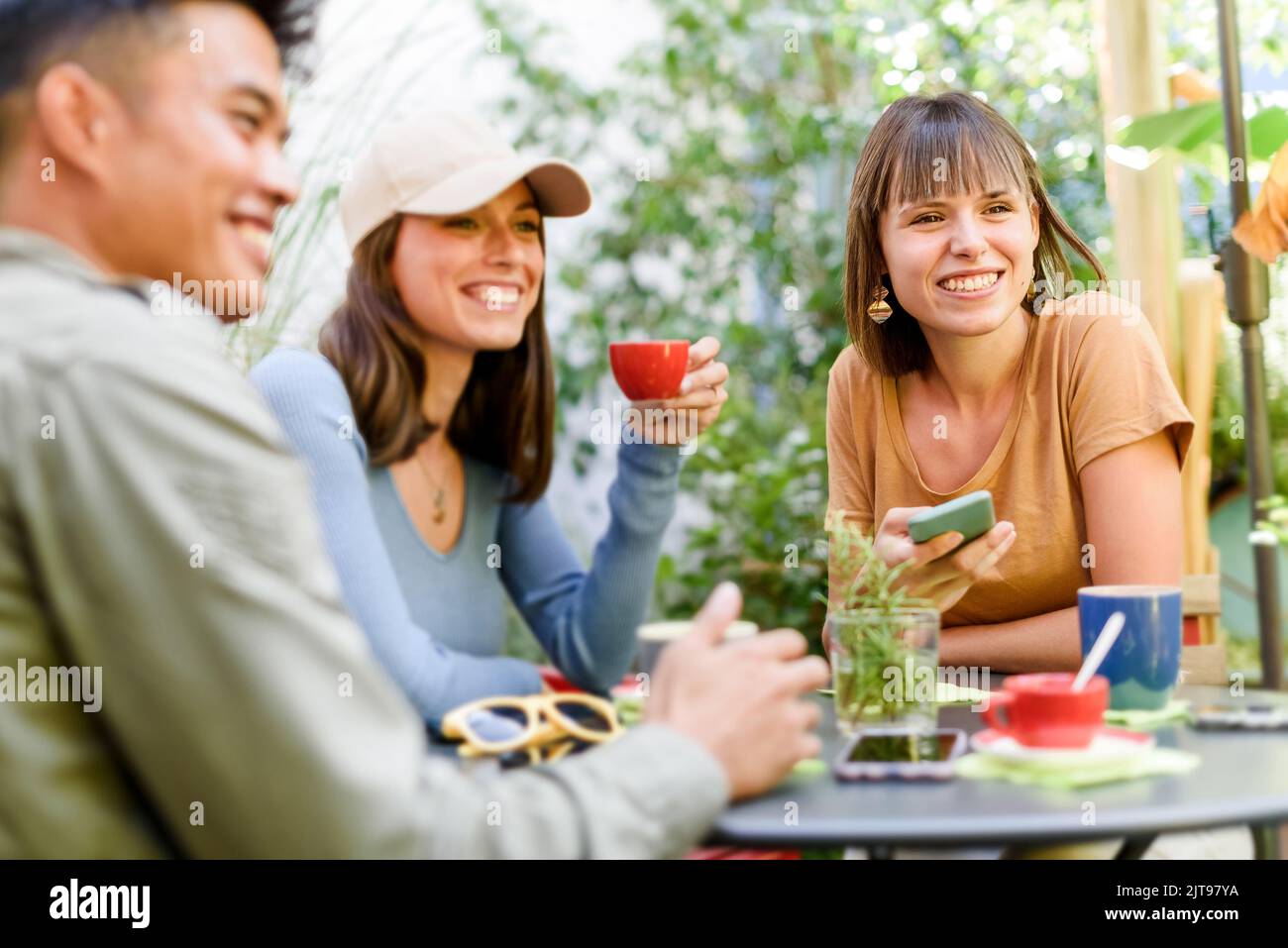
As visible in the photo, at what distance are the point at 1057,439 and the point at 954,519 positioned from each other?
56 centimetres

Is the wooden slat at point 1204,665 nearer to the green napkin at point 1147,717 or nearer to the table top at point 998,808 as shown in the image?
the green napkin at point 1147,717

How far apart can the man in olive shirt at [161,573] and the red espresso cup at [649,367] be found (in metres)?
0.78

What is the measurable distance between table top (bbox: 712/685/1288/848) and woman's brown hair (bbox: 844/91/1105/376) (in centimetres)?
110

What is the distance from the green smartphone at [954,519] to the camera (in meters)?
1.69

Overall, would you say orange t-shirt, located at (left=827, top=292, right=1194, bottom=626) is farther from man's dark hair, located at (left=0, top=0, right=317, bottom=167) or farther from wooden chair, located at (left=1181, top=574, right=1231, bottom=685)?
man's dark hair, located at (left=0, top=0, right=317, bottom=167)

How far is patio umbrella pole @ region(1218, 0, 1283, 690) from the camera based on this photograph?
116 inches

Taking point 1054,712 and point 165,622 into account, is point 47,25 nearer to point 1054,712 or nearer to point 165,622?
point 165,622

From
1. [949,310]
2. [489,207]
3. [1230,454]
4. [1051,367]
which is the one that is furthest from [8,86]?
[1230,454]

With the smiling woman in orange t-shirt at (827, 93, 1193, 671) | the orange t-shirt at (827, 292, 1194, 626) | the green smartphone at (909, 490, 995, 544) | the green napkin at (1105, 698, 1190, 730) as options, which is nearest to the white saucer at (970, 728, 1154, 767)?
the green napkin at (1105, 698, 1190, 730)

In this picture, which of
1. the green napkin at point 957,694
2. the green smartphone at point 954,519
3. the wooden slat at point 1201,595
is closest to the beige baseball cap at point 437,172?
the green smartphone at point 954,519

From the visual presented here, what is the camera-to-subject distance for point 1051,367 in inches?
87.5

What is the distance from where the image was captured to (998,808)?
120 centimetres

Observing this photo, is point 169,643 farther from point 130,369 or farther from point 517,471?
point 517,471
